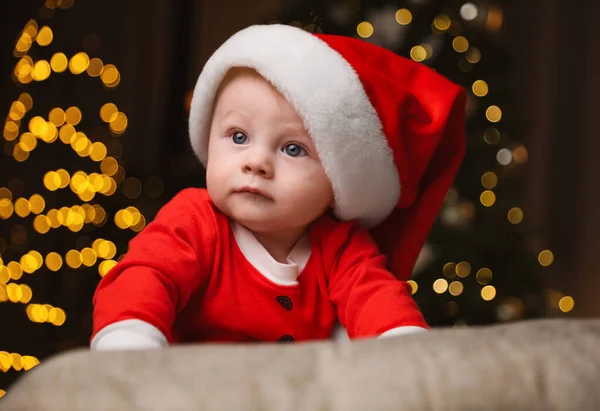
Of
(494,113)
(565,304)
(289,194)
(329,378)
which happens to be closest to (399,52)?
(494,113)

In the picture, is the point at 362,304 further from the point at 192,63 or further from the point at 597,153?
the point at 597,153

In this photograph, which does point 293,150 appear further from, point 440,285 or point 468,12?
point 468,12

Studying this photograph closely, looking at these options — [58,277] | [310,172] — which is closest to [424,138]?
[310,172]

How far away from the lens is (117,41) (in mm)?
2424

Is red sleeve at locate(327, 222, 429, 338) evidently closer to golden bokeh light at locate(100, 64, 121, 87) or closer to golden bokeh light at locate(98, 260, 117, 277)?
golden bokeh light at locate(98, 260, 117, 277)

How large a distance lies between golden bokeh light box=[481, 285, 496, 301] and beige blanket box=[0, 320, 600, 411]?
143 cm

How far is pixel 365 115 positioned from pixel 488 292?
47.3 inches

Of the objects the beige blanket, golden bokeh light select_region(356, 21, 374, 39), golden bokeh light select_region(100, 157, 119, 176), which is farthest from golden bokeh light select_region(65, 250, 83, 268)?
the beige blanket

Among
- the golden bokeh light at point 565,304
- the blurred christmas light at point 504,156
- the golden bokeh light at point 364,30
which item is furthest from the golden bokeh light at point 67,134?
the golden bokeh light at point 565,304

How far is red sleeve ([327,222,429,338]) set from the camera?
0.85 meters

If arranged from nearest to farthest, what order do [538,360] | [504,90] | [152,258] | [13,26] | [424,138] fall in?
[538,360] < [152,258] < [424,138] < [504,90] < [13,26]

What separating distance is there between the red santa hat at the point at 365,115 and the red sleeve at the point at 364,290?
40 millimetres

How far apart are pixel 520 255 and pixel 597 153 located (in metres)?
1.04

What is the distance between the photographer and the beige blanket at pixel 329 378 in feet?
1.51
